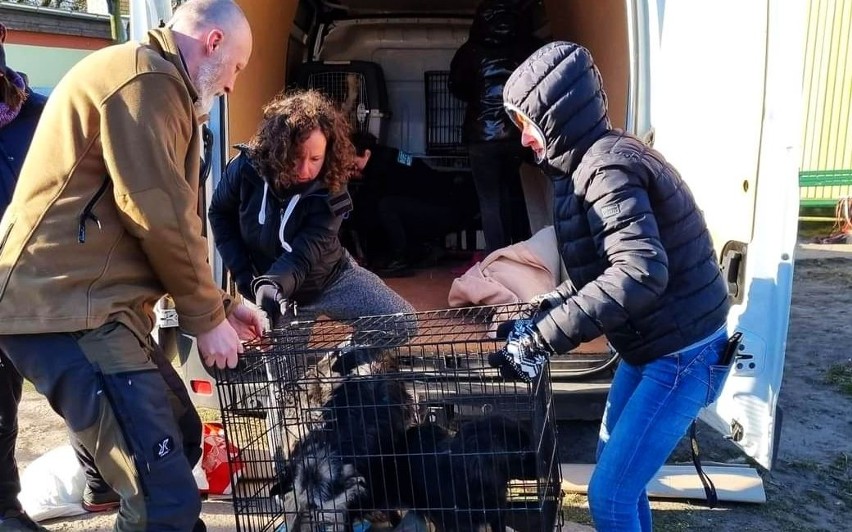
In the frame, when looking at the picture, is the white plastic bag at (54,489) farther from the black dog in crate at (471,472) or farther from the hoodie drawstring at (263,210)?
the black dog in crate at (471,472)

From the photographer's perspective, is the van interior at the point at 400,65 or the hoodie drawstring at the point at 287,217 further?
the van interior at the point at 400,65

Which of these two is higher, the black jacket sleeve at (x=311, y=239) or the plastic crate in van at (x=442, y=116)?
the plastic crate in van at (x=442, y=116)

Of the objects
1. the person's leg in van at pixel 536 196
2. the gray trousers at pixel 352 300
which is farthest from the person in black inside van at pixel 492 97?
the gray trousers at pixel 352 300

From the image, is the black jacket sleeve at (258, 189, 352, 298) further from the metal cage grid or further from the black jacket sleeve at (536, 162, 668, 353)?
the metal cage grid

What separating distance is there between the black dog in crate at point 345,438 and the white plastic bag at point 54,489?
1.53m

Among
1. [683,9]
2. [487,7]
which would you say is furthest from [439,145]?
[683,9]

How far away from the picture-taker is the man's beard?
2.18 metres

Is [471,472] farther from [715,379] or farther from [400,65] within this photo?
[400,65]

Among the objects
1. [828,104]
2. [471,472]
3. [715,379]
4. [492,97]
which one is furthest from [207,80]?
[828,104]

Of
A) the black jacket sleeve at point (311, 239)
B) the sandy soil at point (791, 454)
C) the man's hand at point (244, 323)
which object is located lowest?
the sandy soil at point (791, 454)

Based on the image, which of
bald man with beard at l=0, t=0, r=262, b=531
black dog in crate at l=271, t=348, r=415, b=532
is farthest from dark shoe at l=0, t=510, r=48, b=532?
black dog in crate at l=271, t=348, r=415, b=532

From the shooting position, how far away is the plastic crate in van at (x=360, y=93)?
19.3 feet

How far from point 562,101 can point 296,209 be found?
149cm

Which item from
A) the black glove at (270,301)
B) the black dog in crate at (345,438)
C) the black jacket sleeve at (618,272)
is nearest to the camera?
the black jacket sleeve at (618,272)
